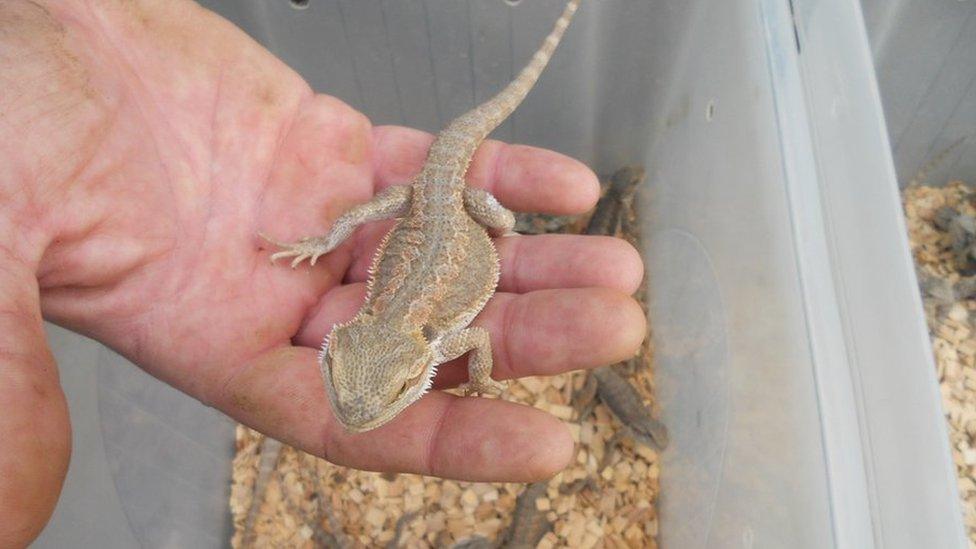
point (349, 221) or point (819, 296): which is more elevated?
point (819, 296)

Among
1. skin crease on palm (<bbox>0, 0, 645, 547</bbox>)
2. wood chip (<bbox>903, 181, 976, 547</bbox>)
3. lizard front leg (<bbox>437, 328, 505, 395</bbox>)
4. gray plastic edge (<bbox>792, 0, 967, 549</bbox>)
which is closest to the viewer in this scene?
skin crease on palm (<bbox>0, 0, 645, 547</bbox>)

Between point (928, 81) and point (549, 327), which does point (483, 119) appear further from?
point (928, 81)

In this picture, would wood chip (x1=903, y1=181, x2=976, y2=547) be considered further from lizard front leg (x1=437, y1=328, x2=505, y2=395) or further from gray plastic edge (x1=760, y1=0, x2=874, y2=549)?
lizard front leg (x1=437, y1=328, x2=505, y2=395)

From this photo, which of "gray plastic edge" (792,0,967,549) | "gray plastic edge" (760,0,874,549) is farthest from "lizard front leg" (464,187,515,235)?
"gray plastic edge" (792,0,967,549)

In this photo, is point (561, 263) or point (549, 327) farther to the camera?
point (561, 263)

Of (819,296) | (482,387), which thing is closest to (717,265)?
(819,296)

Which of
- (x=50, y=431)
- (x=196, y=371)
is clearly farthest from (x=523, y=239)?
(x=50, y=431)
